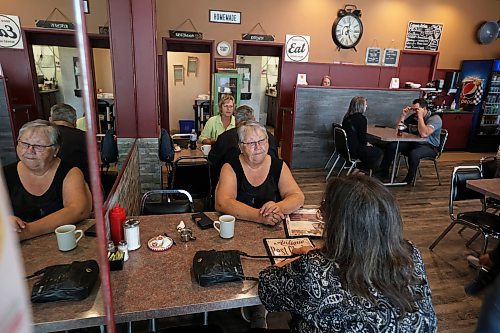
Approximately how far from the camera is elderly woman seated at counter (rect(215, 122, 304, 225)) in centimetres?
197

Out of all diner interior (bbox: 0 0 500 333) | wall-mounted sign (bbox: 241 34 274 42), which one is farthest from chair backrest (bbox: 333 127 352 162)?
wall-mounted sign (bbox: 241 34 274 42)

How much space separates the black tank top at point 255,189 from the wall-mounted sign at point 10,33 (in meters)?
1.36

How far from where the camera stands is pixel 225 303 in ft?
3.85

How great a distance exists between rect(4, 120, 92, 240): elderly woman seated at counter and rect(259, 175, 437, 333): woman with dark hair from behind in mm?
698

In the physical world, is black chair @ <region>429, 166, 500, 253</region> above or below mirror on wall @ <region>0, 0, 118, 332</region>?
below

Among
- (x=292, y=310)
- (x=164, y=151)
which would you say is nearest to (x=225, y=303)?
(x=292, y=310)

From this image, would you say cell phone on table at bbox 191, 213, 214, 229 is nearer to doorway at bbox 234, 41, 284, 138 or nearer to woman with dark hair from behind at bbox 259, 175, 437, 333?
woman with dark hair from behind at bbox 259, 175, 437, 333

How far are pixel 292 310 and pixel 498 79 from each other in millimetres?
8304

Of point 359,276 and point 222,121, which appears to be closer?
point 359,276

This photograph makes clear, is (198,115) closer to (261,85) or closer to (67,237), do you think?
(261,85)

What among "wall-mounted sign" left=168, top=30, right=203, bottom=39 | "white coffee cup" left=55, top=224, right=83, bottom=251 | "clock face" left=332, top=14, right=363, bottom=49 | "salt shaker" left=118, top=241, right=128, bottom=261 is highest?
"clock face" left=332, top=14, right=363, bottom=49

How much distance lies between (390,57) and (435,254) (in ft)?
17.2

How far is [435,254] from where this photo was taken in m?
3.14

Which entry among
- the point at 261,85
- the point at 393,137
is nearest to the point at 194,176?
the point at 393,137
